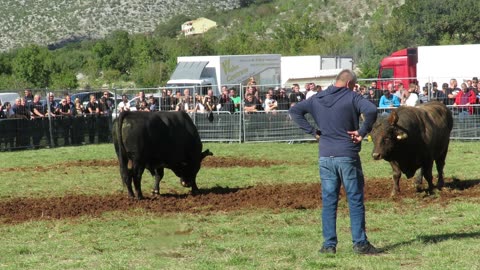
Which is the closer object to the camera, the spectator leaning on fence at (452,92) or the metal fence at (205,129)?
the spectator leaning on fence at (452,92)

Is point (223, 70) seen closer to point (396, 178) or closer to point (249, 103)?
point (249, 103)

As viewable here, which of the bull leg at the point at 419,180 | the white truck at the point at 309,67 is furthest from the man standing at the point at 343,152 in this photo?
the white truck at the point at 309,67

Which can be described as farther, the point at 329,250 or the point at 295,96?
the point at 295,96

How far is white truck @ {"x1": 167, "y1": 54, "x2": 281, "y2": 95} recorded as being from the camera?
131 ft

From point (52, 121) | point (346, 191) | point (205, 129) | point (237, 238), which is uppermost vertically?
point (346, 191)

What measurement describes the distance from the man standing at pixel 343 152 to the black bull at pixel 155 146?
19.8 ft

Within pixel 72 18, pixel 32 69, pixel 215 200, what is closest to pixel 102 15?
pixel 72 18

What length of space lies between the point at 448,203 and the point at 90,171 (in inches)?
374

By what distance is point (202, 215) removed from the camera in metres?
13.1

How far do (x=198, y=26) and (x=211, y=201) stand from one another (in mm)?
96059

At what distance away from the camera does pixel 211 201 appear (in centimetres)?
1461

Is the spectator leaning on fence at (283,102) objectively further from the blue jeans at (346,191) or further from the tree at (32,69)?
the tree at (32,69)

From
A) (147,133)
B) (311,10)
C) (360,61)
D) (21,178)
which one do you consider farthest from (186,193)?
(311,10)

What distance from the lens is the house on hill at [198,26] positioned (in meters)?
106
